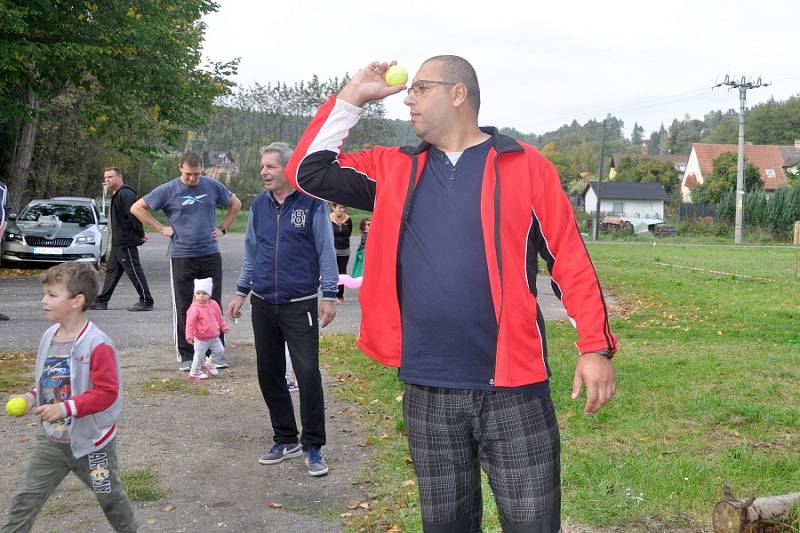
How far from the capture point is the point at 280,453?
6020 millimetres

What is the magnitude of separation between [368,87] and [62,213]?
62.7 ft

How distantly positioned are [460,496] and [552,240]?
3.25ft

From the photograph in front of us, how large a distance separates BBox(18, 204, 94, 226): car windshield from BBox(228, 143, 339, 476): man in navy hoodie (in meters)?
16.0

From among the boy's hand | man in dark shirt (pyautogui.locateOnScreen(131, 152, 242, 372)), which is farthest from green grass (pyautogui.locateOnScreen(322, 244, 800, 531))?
the boy's hand

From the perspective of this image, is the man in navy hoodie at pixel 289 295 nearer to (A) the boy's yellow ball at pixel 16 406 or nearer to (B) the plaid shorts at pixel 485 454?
(A) the boy's yellow ball at pixel 16 406

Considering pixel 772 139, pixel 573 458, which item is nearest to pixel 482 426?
pixel 573 458

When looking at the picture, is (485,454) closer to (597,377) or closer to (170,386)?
(597,377)

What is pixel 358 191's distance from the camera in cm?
338

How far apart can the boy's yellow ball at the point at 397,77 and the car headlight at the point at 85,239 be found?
17672mm

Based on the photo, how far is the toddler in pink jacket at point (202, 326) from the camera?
8.43 m

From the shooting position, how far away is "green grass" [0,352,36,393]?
315 inches

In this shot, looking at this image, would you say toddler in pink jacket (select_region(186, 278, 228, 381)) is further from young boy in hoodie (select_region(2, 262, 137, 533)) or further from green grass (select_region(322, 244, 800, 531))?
young boy in hoodie (select_region(2, 262, 137, 533))

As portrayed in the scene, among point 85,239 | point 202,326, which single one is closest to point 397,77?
point 202,326

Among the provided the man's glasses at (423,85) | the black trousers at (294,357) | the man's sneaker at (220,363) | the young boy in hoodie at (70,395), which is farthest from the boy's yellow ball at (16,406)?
the man's sneaker at (220,363)
